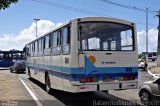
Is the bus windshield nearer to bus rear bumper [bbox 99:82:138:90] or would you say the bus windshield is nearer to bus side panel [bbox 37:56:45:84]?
bus rear bumper [bbox 99:82:138:90]

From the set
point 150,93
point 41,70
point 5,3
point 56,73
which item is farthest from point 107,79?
point 41,70

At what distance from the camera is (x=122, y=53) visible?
12.0m

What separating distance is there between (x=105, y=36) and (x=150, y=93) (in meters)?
2.74

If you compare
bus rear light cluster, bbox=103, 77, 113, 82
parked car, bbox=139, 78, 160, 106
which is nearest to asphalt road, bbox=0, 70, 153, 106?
parked car, bbox=139, 78, 160, 106

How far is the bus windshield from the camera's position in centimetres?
1162

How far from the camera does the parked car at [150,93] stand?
1059 centimetres

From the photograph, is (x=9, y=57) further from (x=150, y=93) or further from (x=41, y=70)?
(x=150, y=93)

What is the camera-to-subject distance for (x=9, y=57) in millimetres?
52344

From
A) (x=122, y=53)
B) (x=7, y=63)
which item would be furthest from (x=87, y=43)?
(x=7, y=63)

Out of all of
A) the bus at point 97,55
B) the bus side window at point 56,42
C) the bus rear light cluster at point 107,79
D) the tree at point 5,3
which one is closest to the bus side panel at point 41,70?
the bus side window at point 56,42

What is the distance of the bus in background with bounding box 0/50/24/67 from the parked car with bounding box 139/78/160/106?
39357 millimetres

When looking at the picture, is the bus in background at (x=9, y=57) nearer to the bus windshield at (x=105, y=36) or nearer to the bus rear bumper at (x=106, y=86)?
the bus windshield at (x=105, y=36)

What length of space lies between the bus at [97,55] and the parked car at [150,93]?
80 cm

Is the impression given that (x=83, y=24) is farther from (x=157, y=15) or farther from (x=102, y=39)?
(x=157, y=15)
